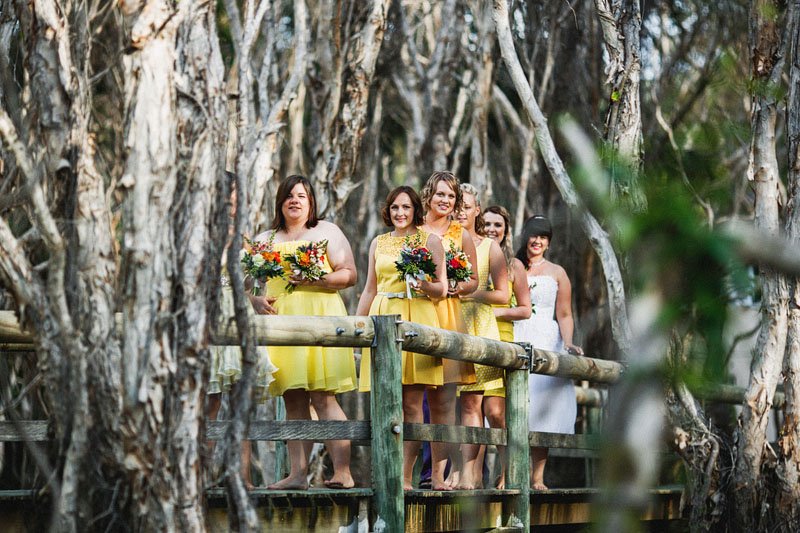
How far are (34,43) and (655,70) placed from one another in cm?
1216

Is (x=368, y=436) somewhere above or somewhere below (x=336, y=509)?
above

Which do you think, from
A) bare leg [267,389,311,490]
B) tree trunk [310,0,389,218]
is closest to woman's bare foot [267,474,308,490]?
bare leg [267,389,311,490]

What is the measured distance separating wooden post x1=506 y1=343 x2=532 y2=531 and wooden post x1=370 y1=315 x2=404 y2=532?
1514 millimetres

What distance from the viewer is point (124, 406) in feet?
12.2

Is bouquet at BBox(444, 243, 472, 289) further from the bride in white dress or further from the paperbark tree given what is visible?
the paperbark tree

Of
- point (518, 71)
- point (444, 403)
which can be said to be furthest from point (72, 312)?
point (518, 71)

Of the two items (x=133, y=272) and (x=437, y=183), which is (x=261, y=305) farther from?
(x=133, y=272)

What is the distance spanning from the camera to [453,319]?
276 inches

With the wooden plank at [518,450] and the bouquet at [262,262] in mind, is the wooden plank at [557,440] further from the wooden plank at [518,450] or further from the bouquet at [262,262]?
the bouquet at [262,262]

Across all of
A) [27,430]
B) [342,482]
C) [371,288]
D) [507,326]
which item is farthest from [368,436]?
[507,326]

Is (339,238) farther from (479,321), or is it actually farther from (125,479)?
(125,479)

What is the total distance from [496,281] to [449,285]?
50cm

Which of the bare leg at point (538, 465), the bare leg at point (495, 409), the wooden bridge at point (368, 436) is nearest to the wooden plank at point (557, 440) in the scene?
the bare leg at point (538, 465)

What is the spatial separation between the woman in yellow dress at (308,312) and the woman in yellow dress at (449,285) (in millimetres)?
638
